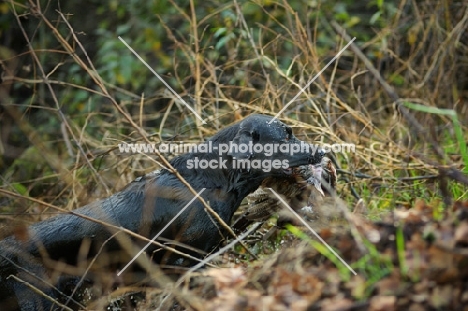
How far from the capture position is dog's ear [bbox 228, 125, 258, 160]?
529 centimetres

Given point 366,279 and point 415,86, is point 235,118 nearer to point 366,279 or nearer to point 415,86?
point 415,86

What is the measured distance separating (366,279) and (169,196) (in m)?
2.44

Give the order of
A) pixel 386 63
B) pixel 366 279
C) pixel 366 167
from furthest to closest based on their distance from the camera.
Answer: pixel 386 63, pixel 366 167, pixel 366 279

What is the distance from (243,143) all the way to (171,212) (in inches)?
29.8

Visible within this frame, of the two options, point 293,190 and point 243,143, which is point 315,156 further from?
point 243,143

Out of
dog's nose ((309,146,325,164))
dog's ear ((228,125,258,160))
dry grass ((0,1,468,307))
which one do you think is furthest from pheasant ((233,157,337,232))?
dry grass ((0,1,468,307))

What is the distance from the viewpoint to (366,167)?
6723 mm

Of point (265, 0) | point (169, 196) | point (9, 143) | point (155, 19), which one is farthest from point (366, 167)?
point (9, 143)

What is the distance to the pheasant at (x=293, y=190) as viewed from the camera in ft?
17.2

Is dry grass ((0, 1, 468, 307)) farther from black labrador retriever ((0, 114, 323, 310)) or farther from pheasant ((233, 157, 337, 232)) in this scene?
pheasant ((233, 157, 337, 232))

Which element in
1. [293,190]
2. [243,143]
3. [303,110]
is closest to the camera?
[243,143]

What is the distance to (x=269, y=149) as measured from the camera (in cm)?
534

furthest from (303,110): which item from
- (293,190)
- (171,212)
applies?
(171,212)

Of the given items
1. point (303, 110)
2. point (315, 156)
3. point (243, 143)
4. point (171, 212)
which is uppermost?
point (243, 143)
